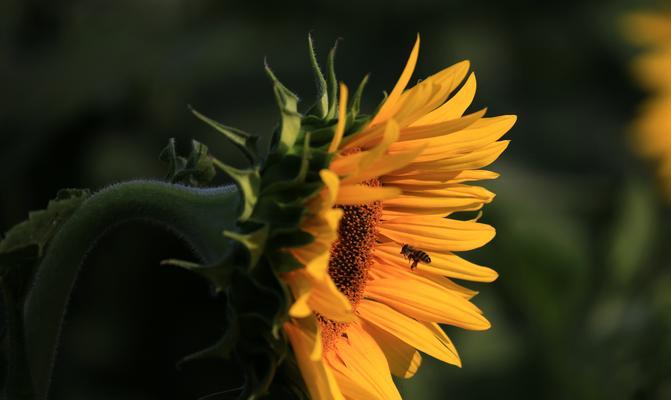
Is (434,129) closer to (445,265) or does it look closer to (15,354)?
(445,265)

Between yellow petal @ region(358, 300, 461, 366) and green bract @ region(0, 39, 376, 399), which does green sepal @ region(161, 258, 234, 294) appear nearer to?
green bract @ region(0, 39, 376, 399)

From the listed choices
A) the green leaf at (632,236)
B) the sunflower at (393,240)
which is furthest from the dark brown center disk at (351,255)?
the green leaf at (632,236)

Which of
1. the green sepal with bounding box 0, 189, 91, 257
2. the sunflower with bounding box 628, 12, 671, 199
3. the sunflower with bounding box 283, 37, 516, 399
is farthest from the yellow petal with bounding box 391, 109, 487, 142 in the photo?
the sunflower with bounding box 628, 12, 671, 199

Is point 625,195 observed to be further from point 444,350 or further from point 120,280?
point 444,350

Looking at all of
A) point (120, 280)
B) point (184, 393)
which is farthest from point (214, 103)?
point (184, 393)

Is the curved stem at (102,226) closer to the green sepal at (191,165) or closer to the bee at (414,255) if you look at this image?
the green sepal at (191,165)

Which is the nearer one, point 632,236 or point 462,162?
point 462,162

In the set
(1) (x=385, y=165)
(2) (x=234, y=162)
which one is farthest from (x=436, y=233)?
(2) (x=234, y=162)

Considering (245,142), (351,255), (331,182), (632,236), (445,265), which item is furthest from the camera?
(632,236)
